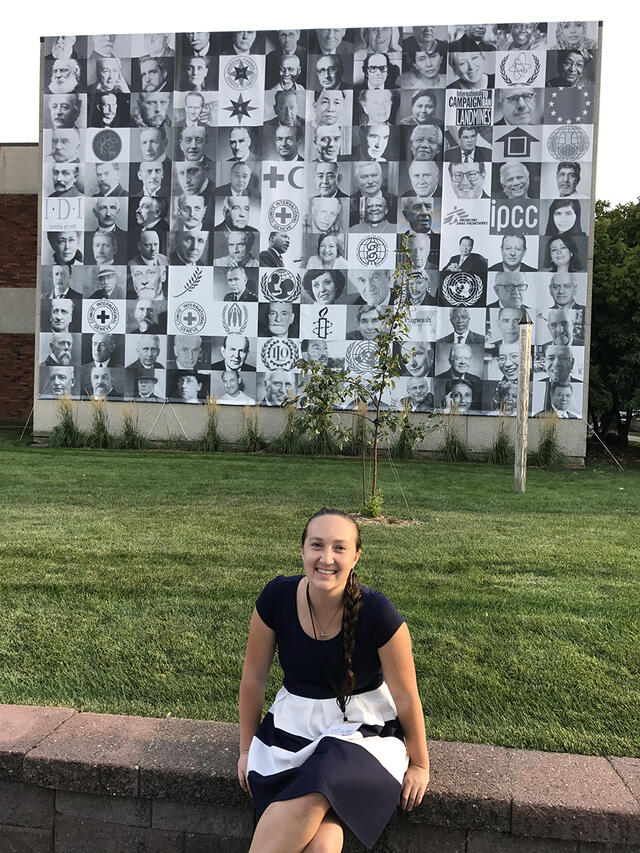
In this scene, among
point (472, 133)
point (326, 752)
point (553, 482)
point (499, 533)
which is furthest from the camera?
point (472, 133)

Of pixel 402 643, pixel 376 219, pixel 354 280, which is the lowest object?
pixel 402 643

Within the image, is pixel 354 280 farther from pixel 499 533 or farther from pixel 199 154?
pixel 499 533

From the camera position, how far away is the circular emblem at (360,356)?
14.0m

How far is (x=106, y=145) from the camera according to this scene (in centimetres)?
1450

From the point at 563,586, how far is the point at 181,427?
10.5 meters

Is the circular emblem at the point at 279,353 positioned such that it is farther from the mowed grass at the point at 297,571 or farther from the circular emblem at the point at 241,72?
the mowed grass at the point at 297,571

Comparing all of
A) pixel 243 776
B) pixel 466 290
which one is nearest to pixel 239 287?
pixel 466 290

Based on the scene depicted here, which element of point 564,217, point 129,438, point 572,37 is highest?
point 572,37

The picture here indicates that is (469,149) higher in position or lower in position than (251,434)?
higher

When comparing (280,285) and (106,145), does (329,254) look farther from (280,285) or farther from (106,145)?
(106,145)

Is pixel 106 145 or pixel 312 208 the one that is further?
pixel 106 145

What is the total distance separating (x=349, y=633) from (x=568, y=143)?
12962 mm

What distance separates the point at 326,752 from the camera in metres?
2.27

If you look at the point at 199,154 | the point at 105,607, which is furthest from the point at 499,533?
the point at 199,154
